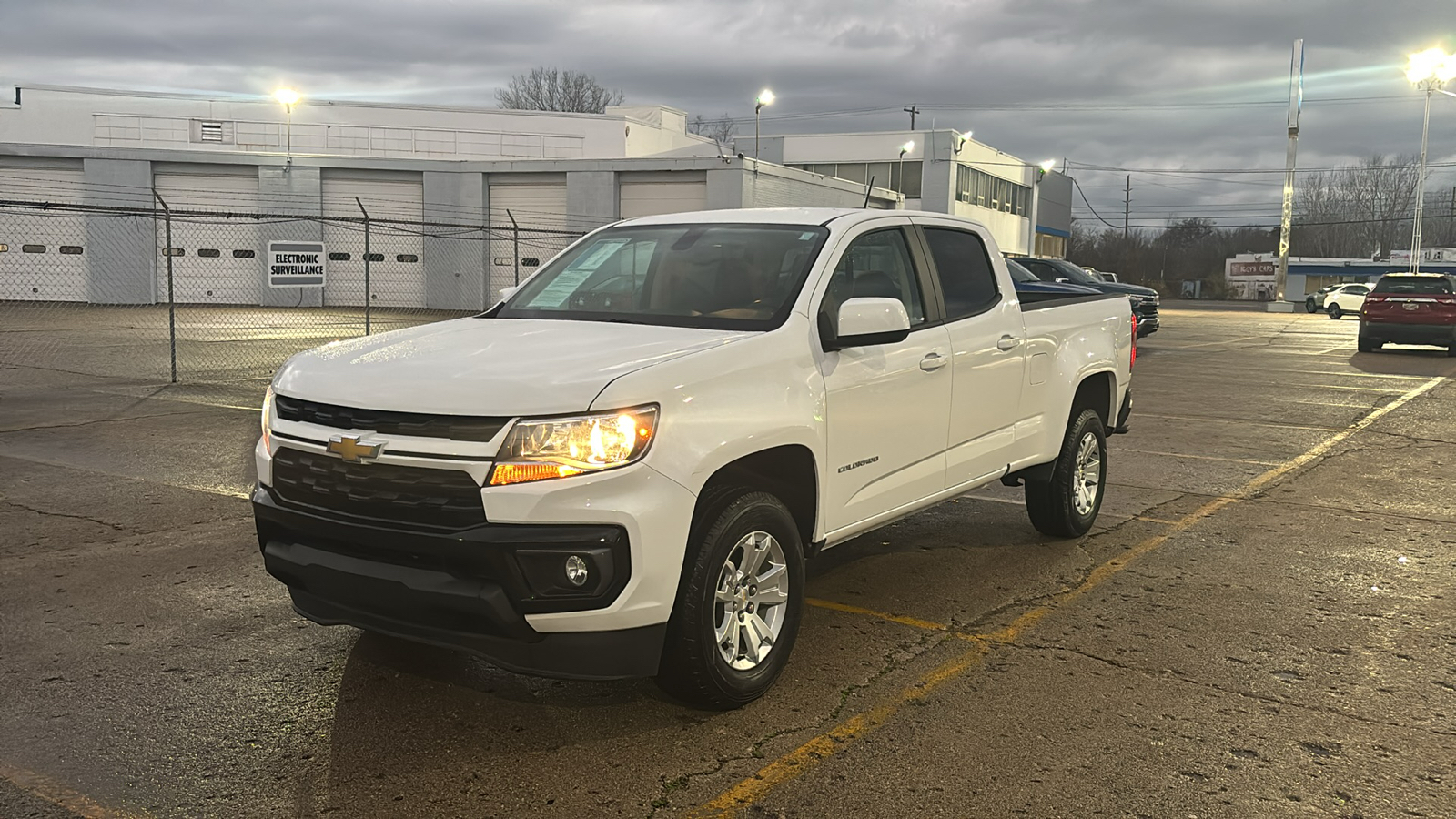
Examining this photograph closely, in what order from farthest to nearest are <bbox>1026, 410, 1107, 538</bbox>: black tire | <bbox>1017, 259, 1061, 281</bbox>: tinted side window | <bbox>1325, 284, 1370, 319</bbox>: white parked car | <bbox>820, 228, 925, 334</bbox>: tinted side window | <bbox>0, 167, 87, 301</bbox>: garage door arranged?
<bbox>1325, 284, 1370, 319</bbox>: white parked car → <bbox>0, 167, 87, 301</bbox>: garage door → <bbox>1017, 259, 1061, 281</bbox>: tinted side window → <bbox>1026, 410, 1107, 538</bbox>: black tire → <bbox>820, 228, 925, 334</bbox>: tinted side window

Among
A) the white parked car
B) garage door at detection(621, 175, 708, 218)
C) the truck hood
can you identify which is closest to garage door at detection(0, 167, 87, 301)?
garage door at detection(621, 175, 708, 218)

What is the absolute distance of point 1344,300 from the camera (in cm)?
5094

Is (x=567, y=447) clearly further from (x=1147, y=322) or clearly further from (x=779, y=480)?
(x=1147, y=322)

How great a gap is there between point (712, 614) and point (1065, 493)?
3491 millimetres

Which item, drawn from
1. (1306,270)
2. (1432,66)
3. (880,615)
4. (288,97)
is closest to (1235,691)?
(880,615)

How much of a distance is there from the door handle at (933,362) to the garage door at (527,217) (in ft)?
103

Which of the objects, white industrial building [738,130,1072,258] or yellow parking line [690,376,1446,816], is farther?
white industrial building [738,130,1072,258]

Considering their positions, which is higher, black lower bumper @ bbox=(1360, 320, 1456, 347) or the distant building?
the distant building

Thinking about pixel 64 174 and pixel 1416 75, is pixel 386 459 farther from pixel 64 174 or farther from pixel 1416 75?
pixel 1416 75

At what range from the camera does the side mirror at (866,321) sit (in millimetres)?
4672

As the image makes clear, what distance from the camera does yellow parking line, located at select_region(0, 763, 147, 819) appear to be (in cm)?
347

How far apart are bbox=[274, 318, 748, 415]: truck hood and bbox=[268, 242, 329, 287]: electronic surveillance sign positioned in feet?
42.0

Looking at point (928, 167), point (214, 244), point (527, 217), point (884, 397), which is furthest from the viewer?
point (928, 167)

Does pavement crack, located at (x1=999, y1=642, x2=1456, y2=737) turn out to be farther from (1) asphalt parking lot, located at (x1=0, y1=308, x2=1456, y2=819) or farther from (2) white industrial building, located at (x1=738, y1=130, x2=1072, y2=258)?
(2) white industrial building, located at (x1=738, y1=130, x2=1072, y2=258)
